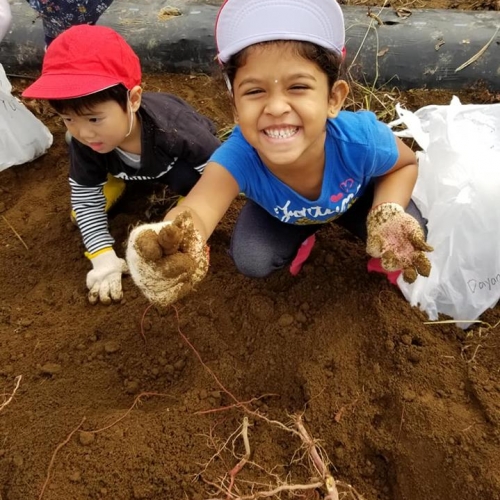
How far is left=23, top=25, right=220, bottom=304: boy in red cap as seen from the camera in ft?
4.71

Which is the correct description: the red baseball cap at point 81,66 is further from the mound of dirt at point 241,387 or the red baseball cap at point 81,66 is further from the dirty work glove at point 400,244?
the dirty work glove at point 400,244

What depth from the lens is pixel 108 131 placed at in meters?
1.55

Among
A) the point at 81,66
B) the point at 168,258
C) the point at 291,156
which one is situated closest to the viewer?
the point at 168,258

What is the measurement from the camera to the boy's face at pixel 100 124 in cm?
151

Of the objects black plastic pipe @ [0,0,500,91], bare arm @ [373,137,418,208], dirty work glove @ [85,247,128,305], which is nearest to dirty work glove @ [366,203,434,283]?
bare arm @ [373,137,418,208]

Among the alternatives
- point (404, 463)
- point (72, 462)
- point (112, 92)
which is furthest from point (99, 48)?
point (404, 463)

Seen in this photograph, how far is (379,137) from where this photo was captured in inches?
54.0

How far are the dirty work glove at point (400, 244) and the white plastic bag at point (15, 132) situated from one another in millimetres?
1451

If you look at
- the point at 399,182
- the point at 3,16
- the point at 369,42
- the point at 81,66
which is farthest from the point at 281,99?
the point at 369,42

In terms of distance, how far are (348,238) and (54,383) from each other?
3.17ft

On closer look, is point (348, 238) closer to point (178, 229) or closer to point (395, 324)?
point (395, 324)

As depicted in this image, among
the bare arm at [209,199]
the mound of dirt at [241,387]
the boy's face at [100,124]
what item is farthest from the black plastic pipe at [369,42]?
the bare arm at [209,199]

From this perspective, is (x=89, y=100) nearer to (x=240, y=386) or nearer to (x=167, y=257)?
(x=167, y=257)

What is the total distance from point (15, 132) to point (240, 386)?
131cm
